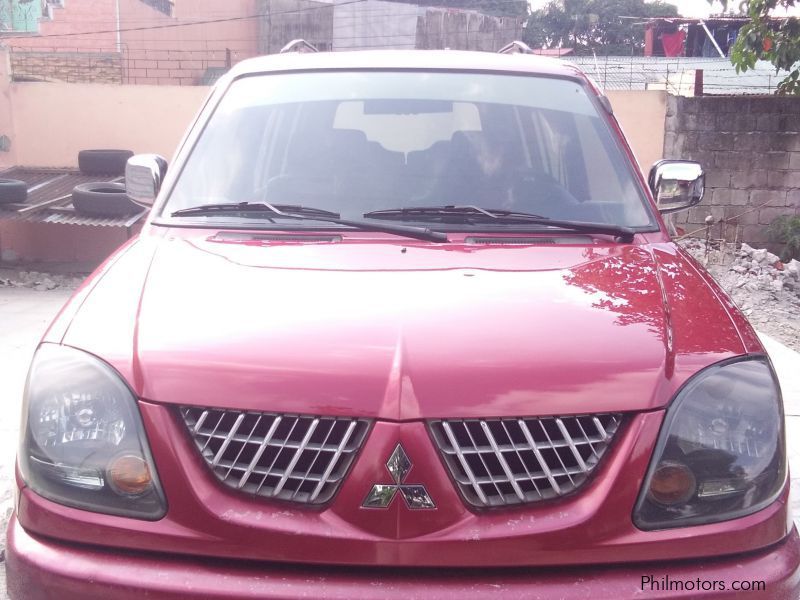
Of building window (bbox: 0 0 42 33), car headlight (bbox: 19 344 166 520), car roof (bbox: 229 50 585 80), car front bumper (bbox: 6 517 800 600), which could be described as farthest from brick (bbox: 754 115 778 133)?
building window (bbox: 0 0 42 33)

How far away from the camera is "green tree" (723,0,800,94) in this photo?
30.0 feet

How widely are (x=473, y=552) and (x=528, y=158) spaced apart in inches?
63.3

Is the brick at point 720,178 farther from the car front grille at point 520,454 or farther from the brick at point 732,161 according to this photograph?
the car front grille at point 520,454

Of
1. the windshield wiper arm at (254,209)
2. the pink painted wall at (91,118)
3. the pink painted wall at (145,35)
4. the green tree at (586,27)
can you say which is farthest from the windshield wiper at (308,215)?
the green tree at (586,27)

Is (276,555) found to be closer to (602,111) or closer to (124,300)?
(124,300)

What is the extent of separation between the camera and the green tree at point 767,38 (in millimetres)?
9133

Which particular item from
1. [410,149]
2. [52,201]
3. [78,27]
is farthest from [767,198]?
[78,27]

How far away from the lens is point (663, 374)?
1745 millimetres

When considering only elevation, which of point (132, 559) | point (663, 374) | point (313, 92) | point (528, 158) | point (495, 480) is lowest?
point (132, 559)

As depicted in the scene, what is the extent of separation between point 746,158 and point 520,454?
30.3 ft

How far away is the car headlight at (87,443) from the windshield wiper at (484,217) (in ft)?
3.53

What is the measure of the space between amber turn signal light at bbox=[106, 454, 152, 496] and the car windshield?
1025 mm

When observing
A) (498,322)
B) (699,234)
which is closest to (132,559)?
(498,322)

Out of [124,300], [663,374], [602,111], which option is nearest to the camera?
[663,374]
